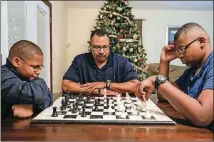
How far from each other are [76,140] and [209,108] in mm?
415

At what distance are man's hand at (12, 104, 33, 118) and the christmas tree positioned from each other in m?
2.34

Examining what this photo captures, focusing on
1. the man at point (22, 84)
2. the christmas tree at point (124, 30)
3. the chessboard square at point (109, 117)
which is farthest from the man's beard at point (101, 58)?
the christmas tree at point (124, 30)

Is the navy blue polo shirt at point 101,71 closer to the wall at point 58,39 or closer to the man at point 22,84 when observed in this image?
the man at point 22,84

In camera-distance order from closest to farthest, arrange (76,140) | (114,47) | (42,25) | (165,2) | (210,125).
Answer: (76,140) < (210,125) < (42,25) < (114,47) < (165,2)

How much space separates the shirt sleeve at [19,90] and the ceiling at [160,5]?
283 cm

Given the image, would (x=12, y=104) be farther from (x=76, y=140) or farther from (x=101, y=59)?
(x=101, y=59)

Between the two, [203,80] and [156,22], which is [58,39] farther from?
[203,80]

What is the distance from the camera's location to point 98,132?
25.8 inches

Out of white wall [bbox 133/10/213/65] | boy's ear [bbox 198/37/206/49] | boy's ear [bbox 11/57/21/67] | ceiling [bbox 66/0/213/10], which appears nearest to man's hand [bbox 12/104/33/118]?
boy's ear [bbox 11/57/21/67]

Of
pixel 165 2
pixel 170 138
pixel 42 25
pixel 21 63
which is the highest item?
pixel 165 2

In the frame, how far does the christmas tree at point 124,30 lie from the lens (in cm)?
312

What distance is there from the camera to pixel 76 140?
60 centimetres

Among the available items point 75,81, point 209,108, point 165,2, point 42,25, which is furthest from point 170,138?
point 165,2

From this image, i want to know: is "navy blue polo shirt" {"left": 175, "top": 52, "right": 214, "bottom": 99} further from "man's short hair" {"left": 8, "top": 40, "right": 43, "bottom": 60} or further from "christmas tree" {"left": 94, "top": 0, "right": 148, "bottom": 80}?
"christmas tree" {"left": 94, "top": 0, "right": 148, "bottom": 80}
